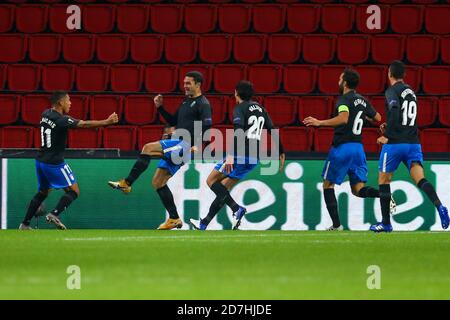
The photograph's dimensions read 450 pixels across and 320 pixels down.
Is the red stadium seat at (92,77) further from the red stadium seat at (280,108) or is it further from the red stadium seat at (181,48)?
the red stadium seat at (280,108)

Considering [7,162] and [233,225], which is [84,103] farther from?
[233,225]

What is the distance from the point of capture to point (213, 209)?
1236cm

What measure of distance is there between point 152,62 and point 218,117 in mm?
1874

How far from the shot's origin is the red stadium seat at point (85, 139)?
15.6m

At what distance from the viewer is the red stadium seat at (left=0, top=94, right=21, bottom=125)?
53.0 ft

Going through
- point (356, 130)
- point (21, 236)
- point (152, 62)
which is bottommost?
point (21, 236)

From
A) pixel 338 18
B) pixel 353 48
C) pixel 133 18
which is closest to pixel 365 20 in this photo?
pixel 338 18

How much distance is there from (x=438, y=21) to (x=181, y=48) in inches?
163

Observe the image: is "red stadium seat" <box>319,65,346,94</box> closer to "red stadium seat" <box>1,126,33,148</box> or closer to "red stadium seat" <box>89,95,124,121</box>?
"red stadium seat" <box>89,95,124,121</box>

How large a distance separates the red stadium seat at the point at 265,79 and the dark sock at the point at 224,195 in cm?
428
